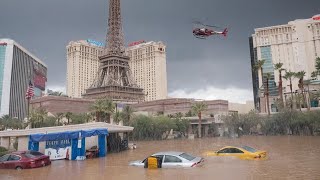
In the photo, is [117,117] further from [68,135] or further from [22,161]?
[22,161]

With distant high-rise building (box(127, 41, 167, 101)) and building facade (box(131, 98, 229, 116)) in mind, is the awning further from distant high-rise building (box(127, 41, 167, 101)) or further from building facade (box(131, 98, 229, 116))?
distant high-rise building (box(127, 41, 167, 101))

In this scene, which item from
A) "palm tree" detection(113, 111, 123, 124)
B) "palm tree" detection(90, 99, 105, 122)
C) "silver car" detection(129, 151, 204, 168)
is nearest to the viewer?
"silver car" detection(129, 151, 204, 168)

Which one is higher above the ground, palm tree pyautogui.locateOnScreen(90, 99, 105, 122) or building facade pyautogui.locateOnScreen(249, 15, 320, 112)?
building facade pyautogui.locateOnScreen(249, 15, 320, 112)

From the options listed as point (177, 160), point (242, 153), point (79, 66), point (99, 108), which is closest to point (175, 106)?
point (99, 108)

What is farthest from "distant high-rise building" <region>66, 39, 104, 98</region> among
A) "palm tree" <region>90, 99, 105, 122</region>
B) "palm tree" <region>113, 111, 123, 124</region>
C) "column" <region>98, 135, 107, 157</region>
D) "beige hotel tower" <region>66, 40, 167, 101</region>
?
"column" <region>98, 135, 107, 157</region>

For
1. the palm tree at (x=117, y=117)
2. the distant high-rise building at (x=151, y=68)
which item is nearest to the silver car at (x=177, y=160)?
the palm tree at (x=117, y=117)

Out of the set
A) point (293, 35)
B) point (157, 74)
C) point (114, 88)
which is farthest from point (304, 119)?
point (157, 74)
